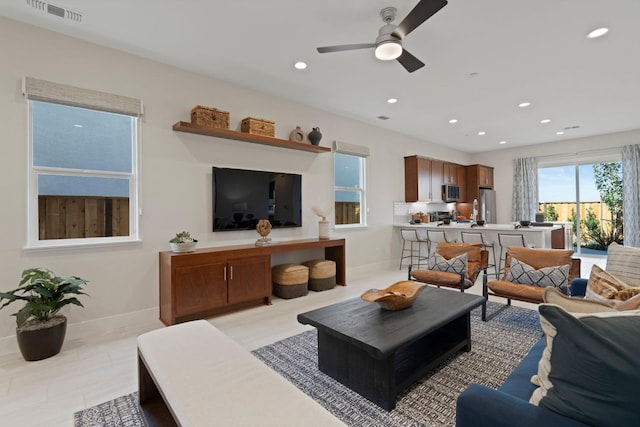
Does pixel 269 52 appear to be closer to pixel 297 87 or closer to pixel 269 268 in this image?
pixel 297 87

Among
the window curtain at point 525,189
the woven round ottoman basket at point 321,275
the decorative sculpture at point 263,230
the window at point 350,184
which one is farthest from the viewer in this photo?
the window curtain at point 525,189

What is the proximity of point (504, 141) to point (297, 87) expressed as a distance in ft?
19.4

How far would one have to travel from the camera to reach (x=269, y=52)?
3324 millimetres

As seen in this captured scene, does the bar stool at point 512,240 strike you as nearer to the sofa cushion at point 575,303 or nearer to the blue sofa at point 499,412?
the sofa cushion at point 575,303

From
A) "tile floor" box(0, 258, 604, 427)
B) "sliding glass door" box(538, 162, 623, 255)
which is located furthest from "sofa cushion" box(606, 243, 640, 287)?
"sliding glass door" box(538, 162, 623, 255)

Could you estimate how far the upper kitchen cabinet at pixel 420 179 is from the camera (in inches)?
264

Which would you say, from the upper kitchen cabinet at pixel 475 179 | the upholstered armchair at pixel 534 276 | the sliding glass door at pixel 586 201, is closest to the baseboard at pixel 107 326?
the upholstered armchair at pixel 534 276

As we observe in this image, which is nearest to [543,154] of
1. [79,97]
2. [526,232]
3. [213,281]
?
[526,232]

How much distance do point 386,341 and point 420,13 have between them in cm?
229

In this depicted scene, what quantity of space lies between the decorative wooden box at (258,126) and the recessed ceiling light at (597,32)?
3.56 meters

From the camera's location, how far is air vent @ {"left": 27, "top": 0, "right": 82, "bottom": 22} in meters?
2.53

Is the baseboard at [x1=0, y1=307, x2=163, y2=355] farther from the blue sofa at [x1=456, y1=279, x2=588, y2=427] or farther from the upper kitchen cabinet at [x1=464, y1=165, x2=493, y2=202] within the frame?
the upper kitchen cabinet at [x1=464, y1=165, x2=493, y2=202]

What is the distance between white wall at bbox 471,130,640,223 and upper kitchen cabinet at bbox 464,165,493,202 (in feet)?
1.38

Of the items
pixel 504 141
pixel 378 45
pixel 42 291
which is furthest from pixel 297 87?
pixel 504 141
